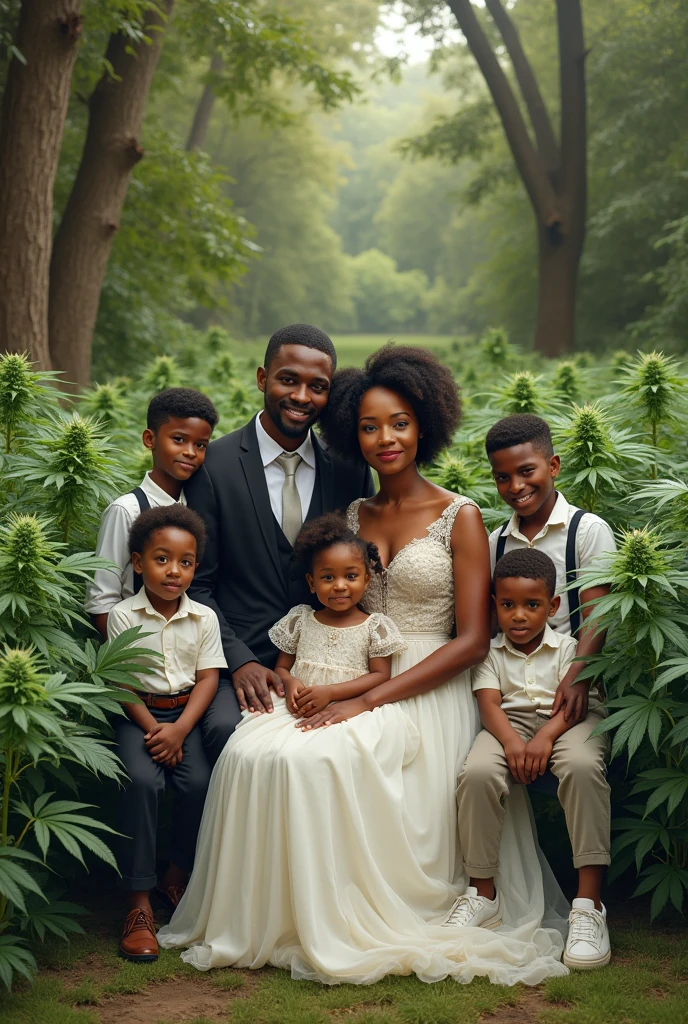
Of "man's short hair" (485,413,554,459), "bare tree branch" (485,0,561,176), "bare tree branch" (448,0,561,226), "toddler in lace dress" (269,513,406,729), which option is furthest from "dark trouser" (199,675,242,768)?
"bare tree branch" (485,0,561,176)

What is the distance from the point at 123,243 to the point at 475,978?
43.8 ft

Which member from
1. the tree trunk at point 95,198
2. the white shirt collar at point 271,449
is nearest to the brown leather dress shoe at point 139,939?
the white shirt collar at point 271,449

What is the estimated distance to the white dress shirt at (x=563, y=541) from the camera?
4.82 m

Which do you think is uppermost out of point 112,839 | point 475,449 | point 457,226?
point 457,226

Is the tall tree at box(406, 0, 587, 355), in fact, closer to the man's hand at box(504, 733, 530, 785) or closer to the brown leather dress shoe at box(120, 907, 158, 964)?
the man's hand at box(504, 733, 530, 785)

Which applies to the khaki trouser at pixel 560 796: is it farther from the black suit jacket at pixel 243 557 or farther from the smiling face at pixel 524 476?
the black suit jacket at pixel 243 557

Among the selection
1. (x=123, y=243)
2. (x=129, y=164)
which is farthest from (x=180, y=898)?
(x=123, y=243)

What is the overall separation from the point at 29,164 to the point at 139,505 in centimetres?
505

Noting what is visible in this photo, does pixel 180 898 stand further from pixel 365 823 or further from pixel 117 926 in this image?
pixel 365 823

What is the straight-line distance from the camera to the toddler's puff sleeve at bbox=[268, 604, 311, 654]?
4.95 meters

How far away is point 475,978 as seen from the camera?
4168mm

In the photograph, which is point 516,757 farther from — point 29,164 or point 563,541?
point 29,164

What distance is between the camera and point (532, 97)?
688 inches

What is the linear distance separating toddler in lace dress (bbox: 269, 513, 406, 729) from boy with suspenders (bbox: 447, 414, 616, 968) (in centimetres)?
48
